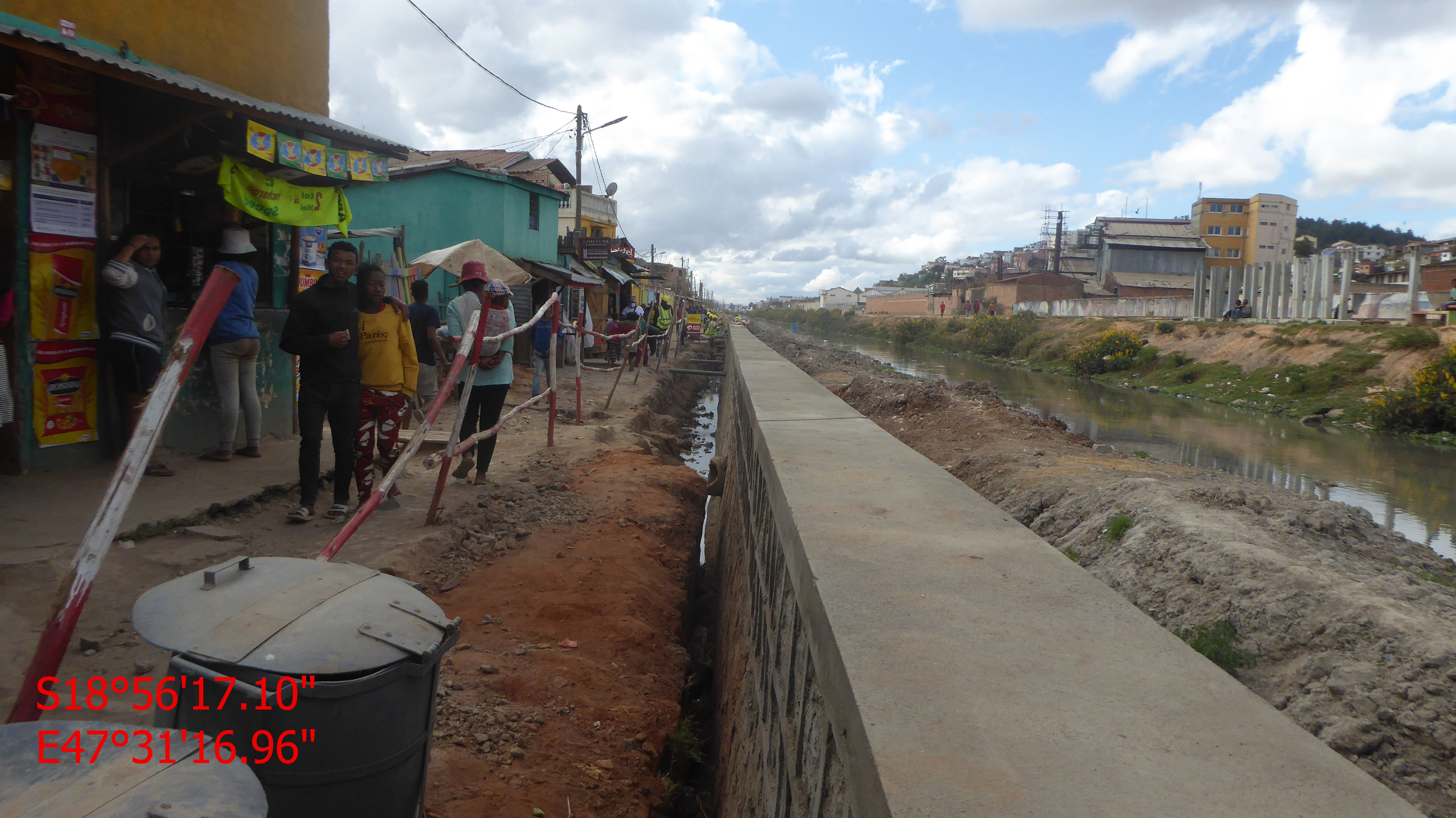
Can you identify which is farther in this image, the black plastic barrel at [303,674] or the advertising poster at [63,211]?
the advertising poster at [63,211]

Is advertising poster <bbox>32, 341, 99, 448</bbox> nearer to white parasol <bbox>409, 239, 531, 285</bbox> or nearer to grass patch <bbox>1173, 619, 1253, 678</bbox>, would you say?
white parasol <bbox>409, 239, 531, 285</bbox>

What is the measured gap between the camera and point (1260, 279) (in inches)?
1148

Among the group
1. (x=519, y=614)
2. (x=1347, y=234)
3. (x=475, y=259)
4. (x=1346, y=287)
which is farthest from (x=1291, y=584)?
(x=1347, y=234)

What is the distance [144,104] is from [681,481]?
528cm

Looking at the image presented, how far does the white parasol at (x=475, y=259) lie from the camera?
11.6 metres

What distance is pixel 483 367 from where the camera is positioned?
6211 mm

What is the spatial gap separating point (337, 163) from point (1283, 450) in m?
14.3

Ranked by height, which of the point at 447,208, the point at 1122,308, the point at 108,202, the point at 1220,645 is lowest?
the point at 1220,645

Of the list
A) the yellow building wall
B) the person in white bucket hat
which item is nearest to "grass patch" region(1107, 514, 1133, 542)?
the person in white bucket hat

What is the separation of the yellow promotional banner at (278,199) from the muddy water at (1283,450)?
10199mm

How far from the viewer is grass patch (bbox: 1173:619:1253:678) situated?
11.3 ft

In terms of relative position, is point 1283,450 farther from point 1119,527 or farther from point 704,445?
point 1119,527

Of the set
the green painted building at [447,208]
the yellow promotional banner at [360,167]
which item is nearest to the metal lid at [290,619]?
the yellow promotional banner at [360,167]

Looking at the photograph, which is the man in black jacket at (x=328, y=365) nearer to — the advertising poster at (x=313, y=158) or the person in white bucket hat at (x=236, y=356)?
the person in white bucket hat at (x=236, y=356)
